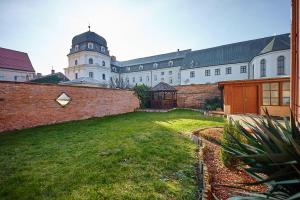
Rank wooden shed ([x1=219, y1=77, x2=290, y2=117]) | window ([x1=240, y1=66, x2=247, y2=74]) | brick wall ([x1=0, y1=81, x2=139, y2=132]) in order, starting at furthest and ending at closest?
window ([x1=240, y1=66, x2=247, y2=74]) < wooden shed ([x1=219, y1=77, x2=290, y2=117]) < brick wall ([x1=0, y1=81, x2=139, y2=132])

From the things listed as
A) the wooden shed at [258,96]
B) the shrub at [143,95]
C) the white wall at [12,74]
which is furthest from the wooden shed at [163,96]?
the white wall at [12,74]

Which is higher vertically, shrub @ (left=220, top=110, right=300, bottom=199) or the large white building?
the large white building

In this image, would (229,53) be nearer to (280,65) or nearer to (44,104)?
(280,65)

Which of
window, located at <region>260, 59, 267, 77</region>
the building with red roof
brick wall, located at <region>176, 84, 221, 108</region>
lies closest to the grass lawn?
brick wall, located at <region>176, 84, 221, 108</region>

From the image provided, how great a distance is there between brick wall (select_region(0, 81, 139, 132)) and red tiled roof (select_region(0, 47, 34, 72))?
97.4ft

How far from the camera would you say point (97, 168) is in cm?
468

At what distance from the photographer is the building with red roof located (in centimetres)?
3452

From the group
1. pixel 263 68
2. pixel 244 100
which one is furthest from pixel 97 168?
pixel 263 68

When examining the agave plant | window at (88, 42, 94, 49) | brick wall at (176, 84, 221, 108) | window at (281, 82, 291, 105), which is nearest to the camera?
the agave plant

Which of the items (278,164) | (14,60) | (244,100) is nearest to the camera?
(278,164)

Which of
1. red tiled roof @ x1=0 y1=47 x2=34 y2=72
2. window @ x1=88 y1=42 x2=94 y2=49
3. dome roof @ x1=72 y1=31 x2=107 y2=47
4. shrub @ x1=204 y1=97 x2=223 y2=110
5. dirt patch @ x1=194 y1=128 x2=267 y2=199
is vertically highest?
dome roof @ x1=72 y1=31 x2=107 y2=47

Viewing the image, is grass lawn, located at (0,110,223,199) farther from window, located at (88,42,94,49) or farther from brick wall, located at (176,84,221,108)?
window, located at (88,42,94,49)

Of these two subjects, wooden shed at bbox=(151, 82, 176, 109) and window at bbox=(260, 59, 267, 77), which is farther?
window at bbox=(260, 59, 267, 77)

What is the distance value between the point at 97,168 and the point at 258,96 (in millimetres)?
13750
